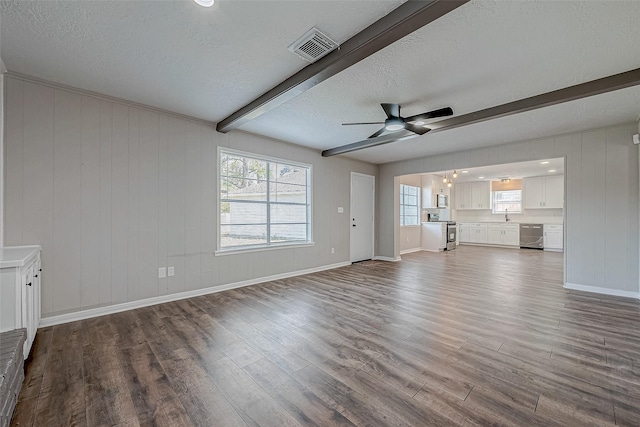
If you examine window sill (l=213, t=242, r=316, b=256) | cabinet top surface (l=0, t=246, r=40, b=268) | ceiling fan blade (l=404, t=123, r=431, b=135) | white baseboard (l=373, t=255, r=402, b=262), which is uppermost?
ceiling fan blade (l=404, t=123, r=431, b=135)

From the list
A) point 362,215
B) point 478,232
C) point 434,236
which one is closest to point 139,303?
point 362,215

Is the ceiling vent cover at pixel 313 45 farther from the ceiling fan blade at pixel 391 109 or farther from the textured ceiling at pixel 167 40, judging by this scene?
the ceiling fan blade at pixel 391 109

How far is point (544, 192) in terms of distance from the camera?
8.79 m

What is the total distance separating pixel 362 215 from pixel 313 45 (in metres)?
4.94

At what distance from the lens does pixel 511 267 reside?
5.89 m

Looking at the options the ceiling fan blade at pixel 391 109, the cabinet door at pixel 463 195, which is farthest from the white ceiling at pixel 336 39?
the cabinet door at pixel 463 195

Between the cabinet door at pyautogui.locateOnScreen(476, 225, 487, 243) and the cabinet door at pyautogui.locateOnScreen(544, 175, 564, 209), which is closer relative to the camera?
the cabinet door at pyautogui.locateOnScreen(544, 175, 564, 209)

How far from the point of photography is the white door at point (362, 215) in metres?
6.48

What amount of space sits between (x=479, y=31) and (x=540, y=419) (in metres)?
2.59

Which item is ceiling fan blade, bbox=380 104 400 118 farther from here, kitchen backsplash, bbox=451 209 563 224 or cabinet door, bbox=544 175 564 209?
kitchen backsplash, bbox=451 209 563 224

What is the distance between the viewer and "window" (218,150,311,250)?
4.27 metres

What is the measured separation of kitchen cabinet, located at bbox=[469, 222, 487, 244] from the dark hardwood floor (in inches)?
258

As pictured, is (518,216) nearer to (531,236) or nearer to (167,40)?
(531,236)

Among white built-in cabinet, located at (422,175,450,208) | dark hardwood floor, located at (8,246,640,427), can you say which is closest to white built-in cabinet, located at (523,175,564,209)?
white built-in cabinet, located at (422,175,450,208)
